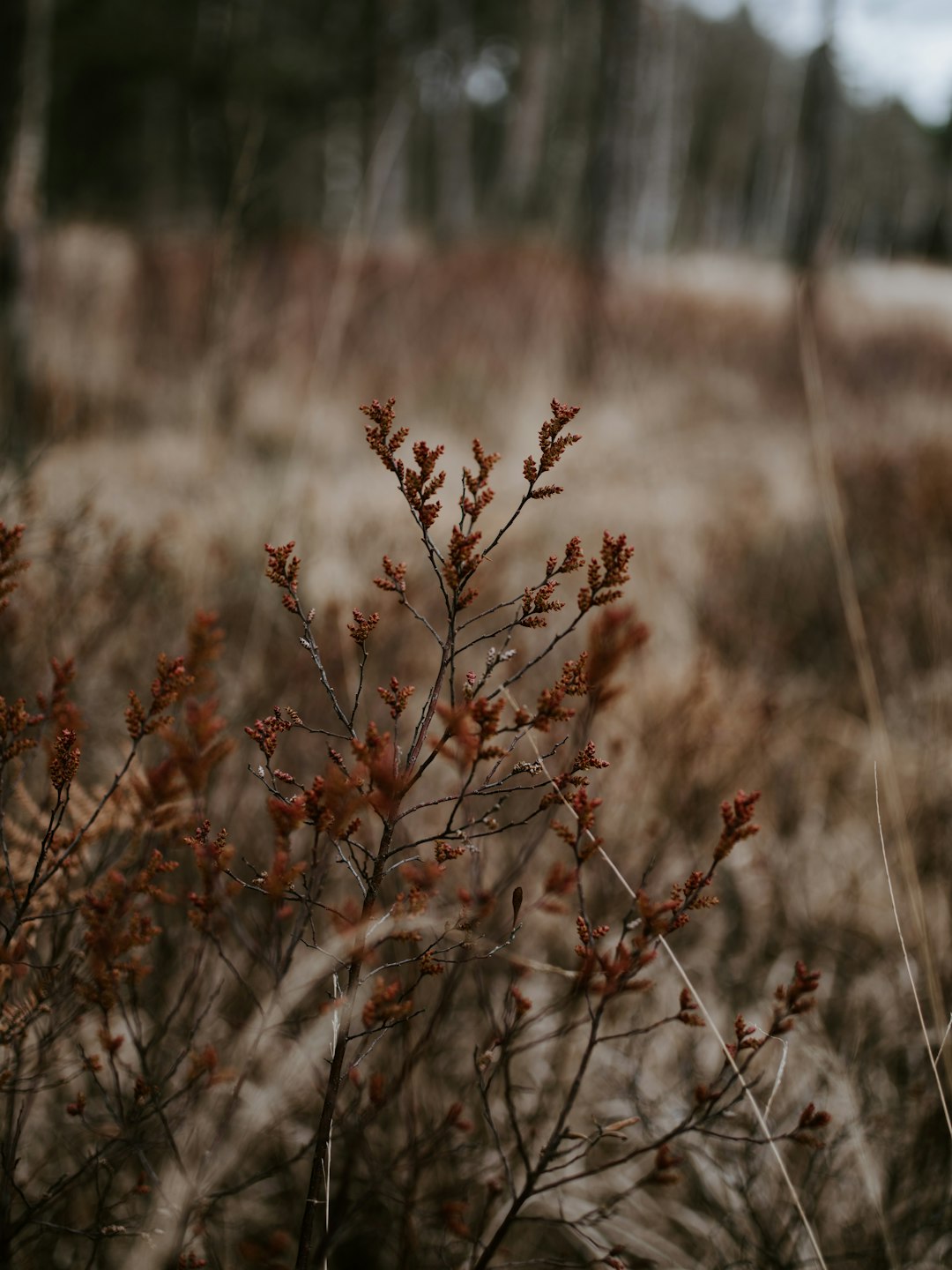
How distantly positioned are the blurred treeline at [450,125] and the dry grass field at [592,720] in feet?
3.29

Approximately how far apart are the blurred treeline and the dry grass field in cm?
100

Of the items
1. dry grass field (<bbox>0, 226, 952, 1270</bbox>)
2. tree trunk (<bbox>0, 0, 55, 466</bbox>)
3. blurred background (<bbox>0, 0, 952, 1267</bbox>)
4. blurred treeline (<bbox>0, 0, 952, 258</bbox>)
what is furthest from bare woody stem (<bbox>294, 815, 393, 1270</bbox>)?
tree trunk (<bbox>0, 0, 55, 466</bbox>)

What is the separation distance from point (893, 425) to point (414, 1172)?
5.16 metres

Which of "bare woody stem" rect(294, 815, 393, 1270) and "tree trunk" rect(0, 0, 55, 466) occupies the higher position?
"tree trunk" rect(0, 0, 55, 466)

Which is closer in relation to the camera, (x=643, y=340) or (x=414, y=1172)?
(x=414, y=1172)

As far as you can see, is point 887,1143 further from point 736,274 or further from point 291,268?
point 736,274

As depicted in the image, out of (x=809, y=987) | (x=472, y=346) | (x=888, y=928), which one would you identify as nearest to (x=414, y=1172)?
(x=809, y=987)

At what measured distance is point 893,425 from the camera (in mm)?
5012

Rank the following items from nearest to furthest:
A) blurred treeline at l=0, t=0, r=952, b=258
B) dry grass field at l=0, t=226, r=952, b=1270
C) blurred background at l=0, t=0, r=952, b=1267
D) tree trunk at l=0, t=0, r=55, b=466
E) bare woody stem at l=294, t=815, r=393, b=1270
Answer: bare woody stem at l=294, t=815, r=393, b=1270, dry grass field at l=0, t=226, r=952, b=1270, blurred background at l=0, t=0, r=952, b=1267, tree trunk at l=0, t=0, r=55, b=466, blurred treeline at l=0, t=0, r=952, b=258

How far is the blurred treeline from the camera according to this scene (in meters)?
3.90

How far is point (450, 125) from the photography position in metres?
16.8

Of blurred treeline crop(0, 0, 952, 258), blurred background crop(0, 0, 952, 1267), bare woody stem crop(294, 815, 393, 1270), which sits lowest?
bare woody stem crop(294, 815, 393, 1270)

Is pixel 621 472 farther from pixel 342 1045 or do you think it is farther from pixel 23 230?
pixel 342 1045

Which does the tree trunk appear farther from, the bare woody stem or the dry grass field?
the bare woody stem
